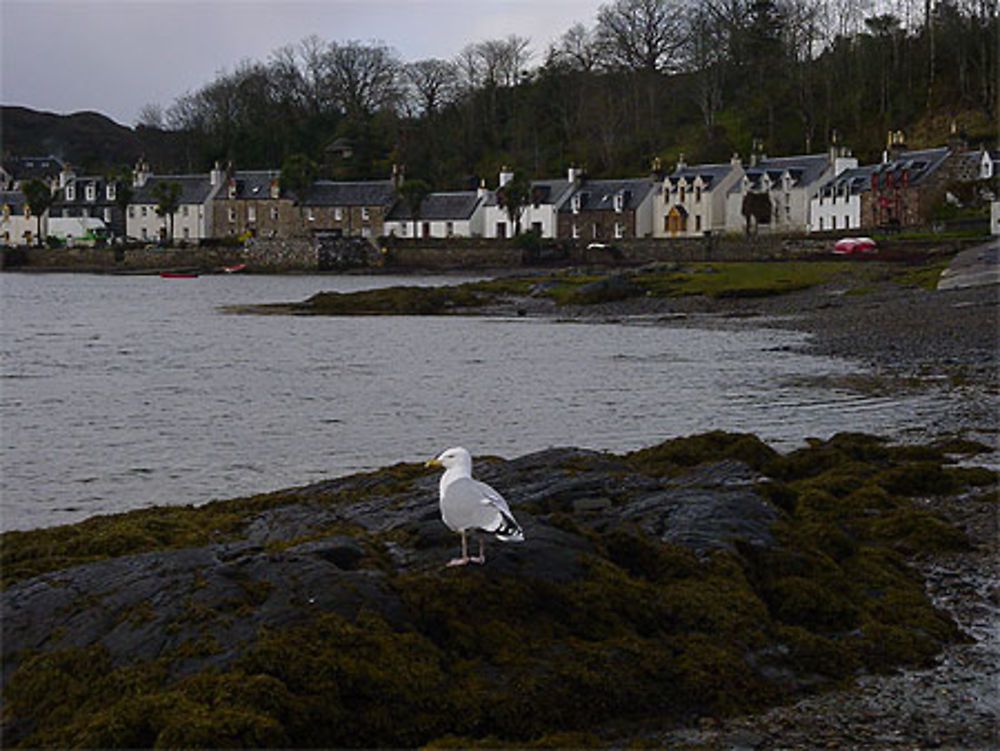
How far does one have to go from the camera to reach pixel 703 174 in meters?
97.5

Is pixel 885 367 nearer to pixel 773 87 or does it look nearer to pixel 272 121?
pixel 773 87

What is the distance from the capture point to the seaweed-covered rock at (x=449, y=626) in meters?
6.49

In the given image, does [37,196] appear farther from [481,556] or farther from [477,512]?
[477,512]

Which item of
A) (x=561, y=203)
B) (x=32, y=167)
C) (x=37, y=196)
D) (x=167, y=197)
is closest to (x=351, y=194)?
(x=167, y=197)

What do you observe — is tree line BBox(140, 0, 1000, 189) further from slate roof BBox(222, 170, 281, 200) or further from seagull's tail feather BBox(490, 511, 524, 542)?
seagull's tail feather BBox(490, 511, 524, 542)

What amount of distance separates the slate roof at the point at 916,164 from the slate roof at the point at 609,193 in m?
24.3

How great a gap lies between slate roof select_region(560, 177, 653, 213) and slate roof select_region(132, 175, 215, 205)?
40.7m

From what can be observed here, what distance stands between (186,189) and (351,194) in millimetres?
19872

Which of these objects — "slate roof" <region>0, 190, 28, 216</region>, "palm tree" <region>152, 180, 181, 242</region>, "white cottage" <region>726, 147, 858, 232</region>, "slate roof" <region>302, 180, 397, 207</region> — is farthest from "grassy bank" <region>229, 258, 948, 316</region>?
"slate roof" <region>0, 190, 28, 216</region>

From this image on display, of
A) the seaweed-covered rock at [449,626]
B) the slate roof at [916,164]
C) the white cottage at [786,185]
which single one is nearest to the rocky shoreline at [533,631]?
the seaweed-covered rock at [449,626]

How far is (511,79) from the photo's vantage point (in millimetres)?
138250

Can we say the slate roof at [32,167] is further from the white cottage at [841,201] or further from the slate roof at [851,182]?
the slate roof at [851,182]

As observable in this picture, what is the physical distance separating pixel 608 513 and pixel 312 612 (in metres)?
3.43

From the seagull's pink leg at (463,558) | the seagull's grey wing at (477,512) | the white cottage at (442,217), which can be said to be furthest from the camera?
the white cottage at (442,217)
